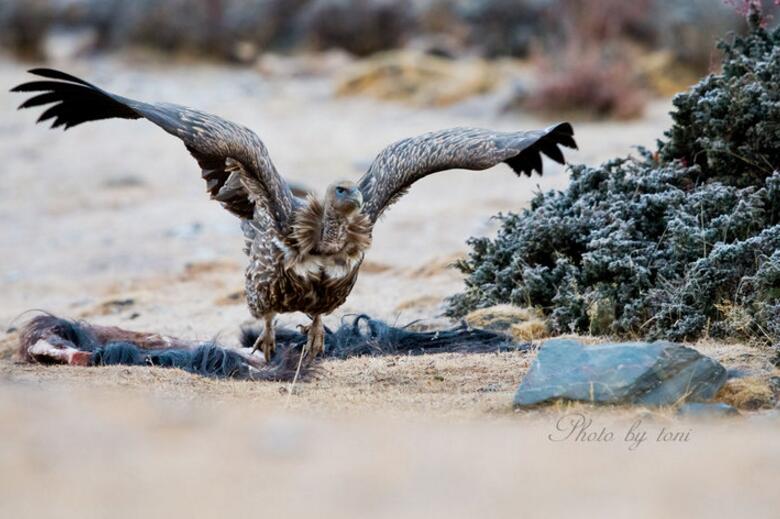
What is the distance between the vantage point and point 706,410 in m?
5.29

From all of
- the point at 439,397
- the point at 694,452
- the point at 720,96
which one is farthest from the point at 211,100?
the point at 694,452

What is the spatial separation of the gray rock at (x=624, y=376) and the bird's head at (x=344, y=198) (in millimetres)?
1573

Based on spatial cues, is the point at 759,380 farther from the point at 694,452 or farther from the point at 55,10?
the point at 55,10

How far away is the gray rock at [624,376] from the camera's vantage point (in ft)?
17.7

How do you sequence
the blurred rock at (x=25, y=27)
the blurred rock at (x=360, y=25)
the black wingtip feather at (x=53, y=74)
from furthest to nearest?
the blurred rock at (x=360, y=25) < the blurred rock at (x=25, y=27) < the black wingtip feather at (x=53, y=74)

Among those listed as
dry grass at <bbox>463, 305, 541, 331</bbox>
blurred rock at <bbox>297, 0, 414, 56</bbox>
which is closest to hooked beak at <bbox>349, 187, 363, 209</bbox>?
dry grass at <bbox>463, 305, 541, 331</bbox>

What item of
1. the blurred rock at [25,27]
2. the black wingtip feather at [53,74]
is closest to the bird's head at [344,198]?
the black wingtip feather at [53,74]

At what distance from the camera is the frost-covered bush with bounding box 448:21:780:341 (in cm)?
701

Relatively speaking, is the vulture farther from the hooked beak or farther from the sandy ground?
the sandy ground

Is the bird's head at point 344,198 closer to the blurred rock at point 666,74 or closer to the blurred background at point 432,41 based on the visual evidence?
the blurred background at point 432,41

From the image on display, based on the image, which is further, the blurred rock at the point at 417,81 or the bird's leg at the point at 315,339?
the blurred rock at the point at 417,81

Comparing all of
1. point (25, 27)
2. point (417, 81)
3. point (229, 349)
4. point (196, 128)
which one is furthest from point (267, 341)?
point (25, 27)

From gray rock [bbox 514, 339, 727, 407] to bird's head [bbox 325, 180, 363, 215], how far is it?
1.57 meters

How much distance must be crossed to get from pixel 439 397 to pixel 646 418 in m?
1.10
